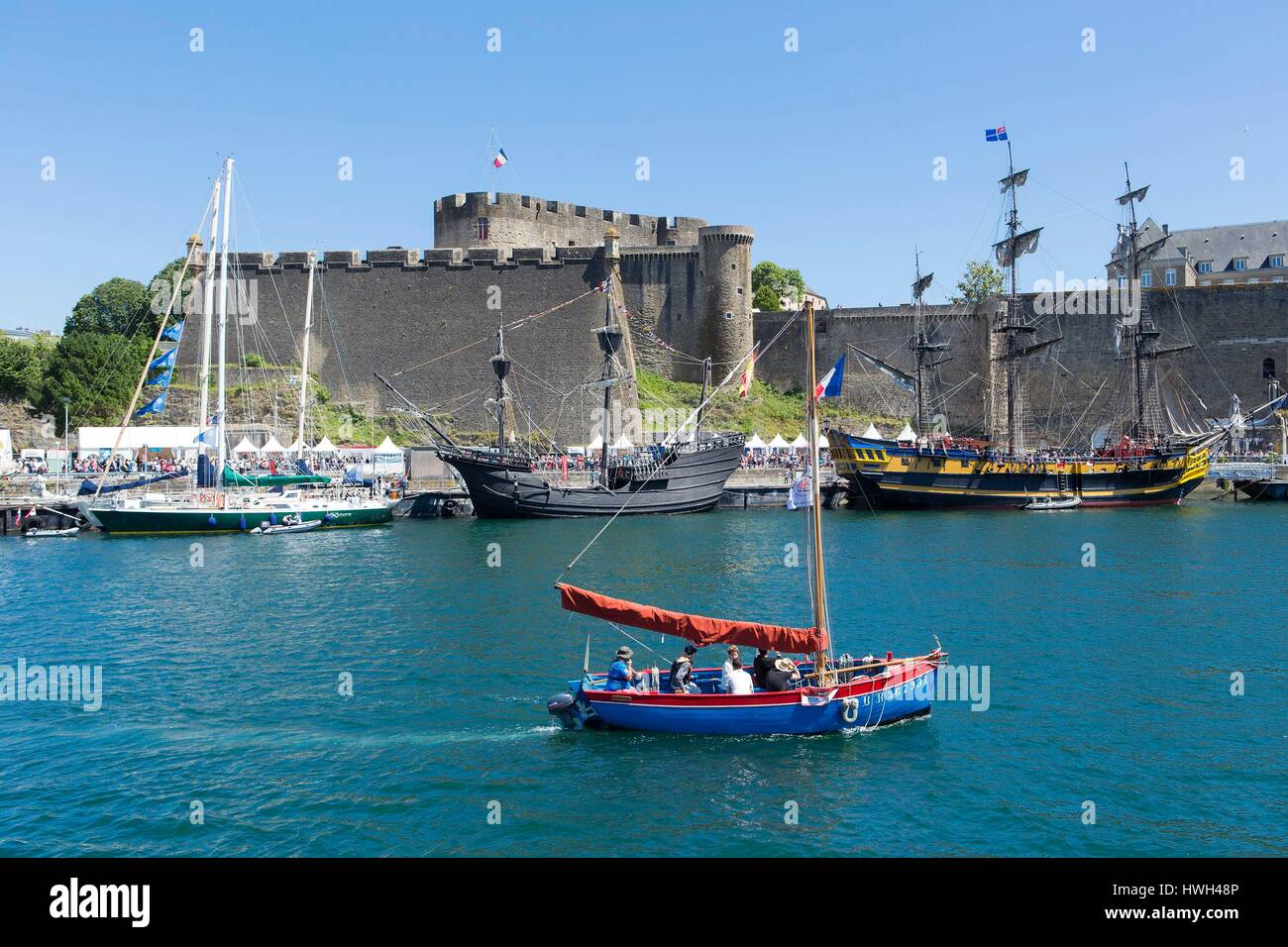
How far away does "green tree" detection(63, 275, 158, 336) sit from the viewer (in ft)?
228

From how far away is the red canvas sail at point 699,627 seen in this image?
631 inches

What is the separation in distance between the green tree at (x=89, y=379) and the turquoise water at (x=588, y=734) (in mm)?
29033

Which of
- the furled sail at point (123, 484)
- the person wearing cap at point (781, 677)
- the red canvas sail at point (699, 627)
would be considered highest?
the furled sail at point (123, 484)

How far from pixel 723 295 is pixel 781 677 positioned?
145ft

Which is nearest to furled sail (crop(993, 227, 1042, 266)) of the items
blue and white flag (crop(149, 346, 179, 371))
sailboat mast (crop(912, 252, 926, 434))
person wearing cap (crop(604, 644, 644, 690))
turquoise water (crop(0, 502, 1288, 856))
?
sailboat mast (crop(912, 252, 926, 434))

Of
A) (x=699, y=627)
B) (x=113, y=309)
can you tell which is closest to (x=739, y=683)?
(x=699, y=627)

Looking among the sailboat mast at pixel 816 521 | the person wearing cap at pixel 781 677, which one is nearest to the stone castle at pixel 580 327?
the sailboat mast at pixel 816 521

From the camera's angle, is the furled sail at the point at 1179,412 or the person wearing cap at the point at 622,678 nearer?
the person wearing cap at the point at 622,678

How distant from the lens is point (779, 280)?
75.5 meters

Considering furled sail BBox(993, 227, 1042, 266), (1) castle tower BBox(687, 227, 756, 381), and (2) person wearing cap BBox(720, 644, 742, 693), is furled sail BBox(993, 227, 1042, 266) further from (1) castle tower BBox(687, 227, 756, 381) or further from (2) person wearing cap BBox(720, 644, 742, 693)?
(2) person wearing cap BBox(720, 644, 742, 693)

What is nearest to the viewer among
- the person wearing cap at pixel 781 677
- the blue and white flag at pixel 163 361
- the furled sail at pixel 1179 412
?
the person wearing cap at pixel 781 677

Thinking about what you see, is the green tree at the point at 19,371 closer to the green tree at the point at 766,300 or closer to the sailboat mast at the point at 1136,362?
the green tree at the point at 766,300
